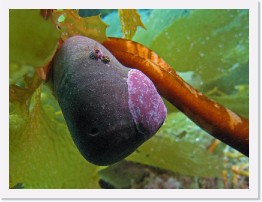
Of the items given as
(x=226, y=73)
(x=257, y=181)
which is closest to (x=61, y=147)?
(x=257, y=181)

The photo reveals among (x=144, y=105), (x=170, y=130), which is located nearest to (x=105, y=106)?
(x=144, y=105)

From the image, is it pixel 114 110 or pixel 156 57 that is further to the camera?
pixel 156 57

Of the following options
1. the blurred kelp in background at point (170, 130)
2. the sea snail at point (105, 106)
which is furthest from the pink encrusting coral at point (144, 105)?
the blurred kelp in background at point (170, 130)

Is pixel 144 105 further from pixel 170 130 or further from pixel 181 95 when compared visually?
pixel 170 130

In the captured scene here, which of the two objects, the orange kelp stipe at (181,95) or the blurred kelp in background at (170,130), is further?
the blurred kelp in background at (170,130)

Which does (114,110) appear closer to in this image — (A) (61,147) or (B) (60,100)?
(B) (60,100)

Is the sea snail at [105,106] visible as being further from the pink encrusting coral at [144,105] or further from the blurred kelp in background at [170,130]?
the blurred kelp in background at [170,130]
